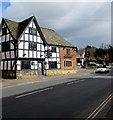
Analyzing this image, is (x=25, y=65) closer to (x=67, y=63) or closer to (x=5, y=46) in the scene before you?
(x=5, y=46)

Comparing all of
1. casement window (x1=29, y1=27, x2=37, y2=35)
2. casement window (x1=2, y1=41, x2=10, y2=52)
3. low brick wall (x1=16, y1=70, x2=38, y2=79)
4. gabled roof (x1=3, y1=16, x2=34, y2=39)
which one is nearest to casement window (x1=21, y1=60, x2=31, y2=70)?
low brick wall (x1=16, y1=70, x2=38, y2=79)

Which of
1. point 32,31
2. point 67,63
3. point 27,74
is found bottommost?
point 27,74

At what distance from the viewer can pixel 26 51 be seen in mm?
25953

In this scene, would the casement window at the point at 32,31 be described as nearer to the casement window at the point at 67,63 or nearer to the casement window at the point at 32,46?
the casement window at the point at 32,46

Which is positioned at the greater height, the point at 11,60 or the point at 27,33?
the point at 27,33

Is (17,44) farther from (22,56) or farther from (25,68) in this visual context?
(25,68)

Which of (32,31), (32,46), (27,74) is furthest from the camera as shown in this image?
(32,31)

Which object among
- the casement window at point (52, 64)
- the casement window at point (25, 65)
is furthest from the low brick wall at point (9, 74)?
the casement window at point (52, 64)

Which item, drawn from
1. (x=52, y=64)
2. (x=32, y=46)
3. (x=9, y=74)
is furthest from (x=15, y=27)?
(x=52, y=64)

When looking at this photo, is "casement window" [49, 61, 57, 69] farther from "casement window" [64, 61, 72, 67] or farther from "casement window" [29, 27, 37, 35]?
"casement window" [29, 27, 37, 35]

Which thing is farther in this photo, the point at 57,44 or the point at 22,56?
the point at 57,44

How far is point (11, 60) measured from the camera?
83.5ft

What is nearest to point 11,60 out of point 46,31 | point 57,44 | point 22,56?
point 22,56

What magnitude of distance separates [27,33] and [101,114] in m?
22.2
